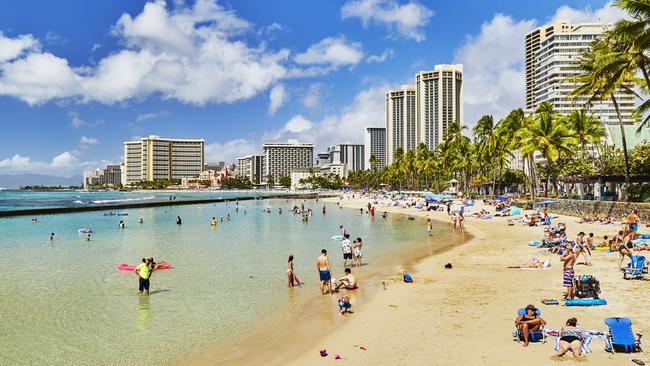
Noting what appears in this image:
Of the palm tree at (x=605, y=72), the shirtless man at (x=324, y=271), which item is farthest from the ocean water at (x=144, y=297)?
the palm tree at (x=605, y=72)

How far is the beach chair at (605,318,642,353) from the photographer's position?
28.0ft

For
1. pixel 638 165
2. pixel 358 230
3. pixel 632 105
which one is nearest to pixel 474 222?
pixel 358 230

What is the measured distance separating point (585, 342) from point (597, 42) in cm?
2761

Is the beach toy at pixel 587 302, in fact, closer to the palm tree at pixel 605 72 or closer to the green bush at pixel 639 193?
the palm tree at pixel 605 72

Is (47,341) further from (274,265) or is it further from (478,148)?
(478,148)

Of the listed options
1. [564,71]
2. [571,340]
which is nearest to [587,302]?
[571,340]

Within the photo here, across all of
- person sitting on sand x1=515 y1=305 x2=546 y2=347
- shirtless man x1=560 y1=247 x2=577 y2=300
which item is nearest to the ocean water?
person sitting on sand x1=515 y1=305 x2=546 y2=347

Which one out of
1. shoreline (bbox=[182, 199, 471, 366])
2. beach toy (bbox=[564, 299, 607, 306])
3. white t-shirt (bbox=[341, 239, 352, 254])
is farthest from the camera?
white t-shirt (bbox=[341, 239, 352, 254])

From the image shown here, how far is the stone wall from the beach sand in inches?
467

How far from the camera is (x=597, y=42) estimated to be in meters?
29.9

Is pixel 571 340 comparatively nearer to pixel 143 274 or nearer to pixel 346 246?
pixel 346 246

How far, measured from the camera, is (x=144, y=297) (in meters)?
15.9

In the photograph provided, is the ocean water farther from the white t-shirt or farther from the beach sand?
the beach sand

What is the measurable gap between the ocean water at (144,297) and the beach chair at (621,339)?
8.13m
